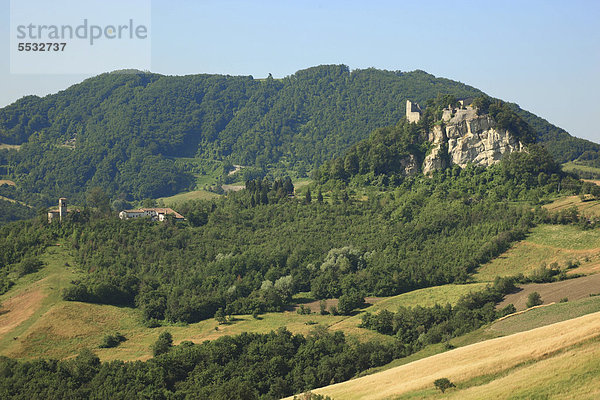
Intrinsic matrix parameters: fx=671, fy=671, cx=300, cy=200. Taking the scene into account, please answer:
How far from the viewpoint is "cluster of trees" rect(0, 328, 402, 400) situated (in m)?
52.2

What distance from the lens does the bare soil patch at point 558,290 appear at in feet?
215

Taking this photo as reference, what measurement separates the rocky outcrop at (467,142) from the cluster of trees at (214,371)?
6134 cm

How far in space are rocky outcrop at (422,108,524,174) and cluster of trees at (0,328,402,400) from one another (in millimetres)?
61338

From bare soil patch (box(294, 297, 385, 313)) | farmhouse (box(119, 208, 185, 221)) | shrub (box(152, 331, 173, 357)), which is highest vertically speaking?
farmhouse (box(119, 208, 185, 221))

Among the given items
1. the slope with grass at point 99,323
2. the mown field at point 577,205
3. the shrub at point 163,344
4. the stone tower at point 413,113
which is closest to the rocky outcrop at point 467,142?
the stone tower at point 413,113

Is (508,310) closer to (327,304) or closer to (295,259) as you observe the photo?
(327,304)

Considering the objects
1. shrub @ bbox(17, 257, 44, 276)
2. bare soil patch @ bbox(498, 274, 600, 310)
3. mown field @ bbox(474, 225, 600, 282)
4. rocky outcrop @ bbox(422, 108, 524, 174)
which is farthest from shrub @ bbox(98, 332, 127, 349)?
rocky outcrop @ bbox(422, 108, 524, 174)

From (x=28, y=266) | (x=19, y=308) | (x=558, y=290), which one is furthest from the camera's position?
(x=28, y=266)

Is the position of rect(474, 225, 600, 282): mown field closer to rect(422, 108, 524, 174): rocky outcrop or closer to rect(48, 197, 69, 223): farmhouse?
rect(422, 108, 524, 174): rocky outcrop

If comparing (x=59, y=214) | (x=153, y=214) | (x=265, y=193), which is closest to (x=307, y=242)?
(x=265, y=193)

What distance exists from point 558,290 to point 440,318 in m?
12.7

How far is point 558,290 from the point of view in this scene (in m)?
69.9

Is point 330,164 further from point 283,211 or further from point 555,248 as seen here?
point 555,248

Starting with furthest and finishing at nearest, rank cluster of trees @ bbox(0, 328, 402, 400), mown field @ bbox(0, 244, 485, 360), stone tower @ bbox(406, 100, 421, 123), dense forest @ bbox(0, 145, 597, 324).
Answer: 1. stone tower @ bbox(406, 100, 421, 123)
2. dense forest @ bbox(0, 145, 597, 324)
3. mown field @ bbox(0, 244, 485, 360)
4. cluster of trees @ bbox(0, 328, 402, 400)
